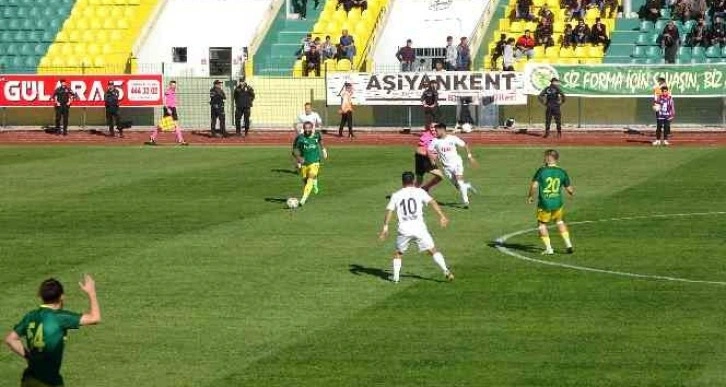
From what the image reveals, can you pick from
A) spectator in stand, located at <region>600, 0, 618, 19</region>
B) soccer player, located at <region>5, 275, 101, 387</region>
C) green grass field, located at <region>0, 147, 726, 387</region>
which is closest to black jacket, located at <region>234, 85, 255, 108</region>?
green grass field, located at <region>0, 147, 726, 387</region>

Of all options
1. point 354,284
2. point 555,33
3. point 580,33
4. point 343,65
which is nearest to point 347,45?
point 343,65

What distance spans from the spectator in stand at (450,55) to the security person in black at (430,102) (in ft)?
7.54

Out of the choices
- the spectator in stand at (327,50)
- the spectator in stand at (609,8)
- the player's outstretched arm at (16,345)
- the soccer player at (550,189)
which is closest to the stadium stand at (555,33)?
the spectator in stand at (609,8)

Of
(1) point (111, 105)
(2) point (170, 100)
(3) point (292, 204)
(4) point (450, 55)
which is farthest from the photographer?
(4) point (450, 55)

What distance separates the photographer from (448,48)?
200ft

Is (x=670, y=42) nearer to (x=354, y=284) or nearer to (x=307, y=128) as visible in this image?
(x=307, y=128)

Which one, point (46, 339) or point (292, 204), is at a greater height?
point (46, 339)

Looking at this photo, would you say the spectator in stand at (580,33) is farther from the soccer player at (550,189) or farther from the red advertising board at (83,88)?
the soccer player at (550,189)

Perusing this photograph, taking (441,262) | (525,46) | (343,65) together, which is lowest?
(441,262)

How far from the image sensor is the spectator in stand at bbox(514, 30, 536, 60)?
60906 mm

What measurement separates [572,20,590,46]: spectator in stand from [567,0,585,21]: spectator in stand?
1.14 metres

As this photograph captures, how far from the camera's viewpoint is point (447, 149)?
35.8 metres

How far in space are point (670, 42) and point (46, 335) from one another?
4686 centimetres

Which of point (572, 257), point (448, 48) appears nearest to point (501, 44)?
point (448, 48)
